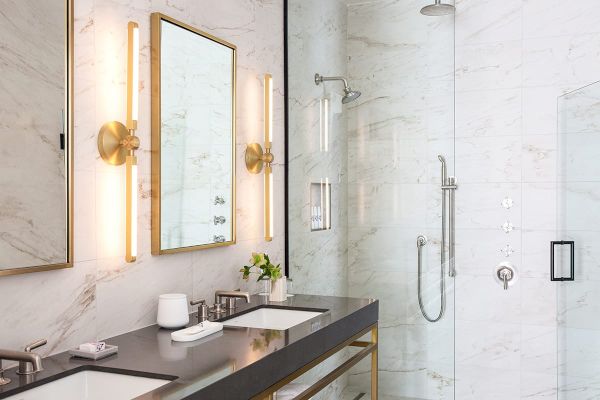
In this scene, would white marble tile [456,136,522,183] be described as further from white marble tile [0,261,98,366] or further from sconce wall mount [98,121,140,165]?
white marble tile [0,261,98,366]

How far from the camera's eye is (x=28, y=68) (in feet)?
5.99

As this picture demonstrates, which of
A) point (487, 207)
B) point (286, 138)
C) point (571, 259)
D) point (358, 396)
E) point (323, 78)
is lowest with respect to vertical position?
point (358, 396)

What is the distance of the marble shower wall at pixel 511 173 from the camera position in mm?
3445

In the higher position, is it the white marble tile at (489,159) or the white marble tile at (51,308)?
the white marble tile at (489,159)

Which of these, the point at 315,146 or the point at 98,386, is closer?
the point at 98,386

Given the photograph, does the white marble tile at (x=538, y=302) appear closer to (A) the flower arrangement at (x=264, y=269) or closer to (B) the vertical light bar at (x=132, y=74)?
(A) the flower arrangement at (x=264, y=269)

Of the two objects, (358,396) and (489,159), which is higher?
(489,159)

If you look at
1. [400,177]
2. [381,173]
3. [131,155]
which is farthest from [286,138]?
[131,155]

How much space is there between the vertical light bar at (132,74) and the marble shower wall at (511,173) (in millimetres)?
1867

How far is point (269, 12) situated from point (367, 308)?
164 cm

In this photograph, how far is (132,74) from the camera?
2.22m

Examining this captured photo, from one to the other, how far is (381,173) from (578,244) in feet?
3.55

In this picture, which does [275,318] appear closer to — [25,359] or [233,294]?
[233,294]

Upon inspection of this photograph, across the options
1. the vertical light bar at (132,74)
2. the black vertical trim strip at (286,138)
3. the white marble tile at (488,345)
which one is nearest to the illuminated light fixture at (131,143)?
the vertical light bar at (132,74)
